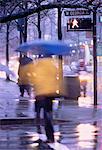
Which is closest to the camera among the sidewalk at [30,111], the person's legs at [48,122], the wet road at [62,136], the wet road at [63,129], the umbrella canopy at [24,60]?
the wet road at [62,136]

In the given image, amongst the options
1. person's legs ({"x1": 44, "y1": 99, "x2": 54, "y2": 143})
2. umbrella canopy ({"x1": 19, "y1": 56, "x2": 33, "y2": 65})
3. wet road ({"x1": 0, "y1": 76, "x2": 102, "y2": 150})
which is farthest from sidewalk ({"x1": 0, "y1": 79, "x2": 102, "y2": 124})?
person's legs ({"x1": 44, "y1": 99, "x2": 54, "y2": 143})

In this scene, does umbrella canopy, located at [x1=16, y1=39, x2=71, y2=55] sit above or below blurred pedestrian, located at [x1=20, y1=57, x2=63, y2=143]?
above

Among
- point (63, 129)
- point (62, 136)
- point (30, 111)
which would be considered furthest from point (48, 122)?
point (30, 111)

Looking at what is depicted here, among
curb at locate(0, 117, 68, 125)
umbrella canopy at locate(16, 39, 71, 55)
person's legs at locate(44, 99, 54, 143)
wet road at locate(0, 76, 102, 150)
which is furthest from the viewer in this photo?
curb at locate(0, 117, 68, 125)

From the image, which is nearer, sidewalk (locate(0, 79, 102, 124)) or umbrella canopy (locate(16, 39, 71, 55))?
umbrella canopy (locate(16, 39, 71, 55))

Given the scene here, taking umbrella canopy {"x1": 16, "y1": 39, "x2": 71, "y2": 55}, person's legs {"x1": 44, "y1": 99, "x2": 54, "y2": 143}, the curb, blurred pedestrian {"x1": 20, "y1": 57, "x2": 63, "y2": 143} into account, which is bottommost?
the curb

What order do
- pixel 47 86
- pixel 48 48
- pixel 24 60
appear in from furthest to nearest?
pixel 24 60, pixel 48 48, pixel 47 86

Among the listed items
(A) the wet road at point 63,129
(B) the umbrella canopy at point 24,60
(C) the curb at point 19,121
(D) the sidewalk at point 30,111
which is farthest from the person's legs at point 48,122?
(B) the umbrella canopy at point 24,60

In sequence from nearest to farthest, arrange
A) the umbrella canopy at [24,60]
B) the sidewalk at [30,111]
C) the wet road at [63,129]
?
the wet road at [63,129], the sidewalk at [30,111], the umbrella canopy at [24,60]

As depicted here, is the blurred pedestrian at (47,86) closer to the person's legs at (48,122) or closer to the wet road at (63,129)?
the person's legs at (48,122)

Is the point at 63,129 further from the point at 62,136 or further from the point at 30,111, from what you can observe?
the point at 30,111

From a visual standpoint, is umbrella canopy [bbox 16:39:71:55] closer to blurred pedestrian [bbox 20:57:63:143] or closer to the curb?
blurred pedestrian [bbox 20:57:63:143]

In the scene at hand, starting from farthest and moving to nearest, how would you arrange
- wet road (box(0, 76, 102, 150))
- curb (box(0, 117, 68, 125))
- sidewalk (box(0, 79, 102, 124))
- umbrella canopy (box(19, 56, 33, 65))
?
umbrella canopy (box(19, 56, 33, 65))
sidewalk (box(0, 79, 102, 124))
curb (box(0, 117, 68, 125))
wet road (box(0, 76, 102, 150))

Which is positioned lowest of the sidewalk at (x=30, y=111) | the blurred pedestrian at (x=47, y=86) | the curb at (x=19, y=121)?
the sidewalk at (x=30, y=111)
